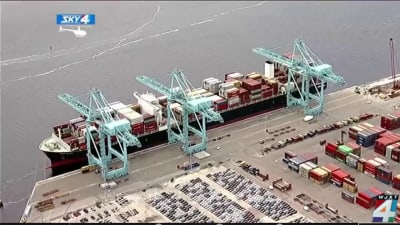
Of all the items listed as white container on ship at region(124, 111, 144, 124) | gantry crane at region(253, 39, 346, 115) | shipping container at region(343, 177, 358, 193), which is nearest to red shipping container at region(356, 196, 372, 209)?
shipping container at region(343, 177, 358, 193)

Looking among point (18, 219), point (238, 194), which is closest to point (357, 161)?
point (238, 194)

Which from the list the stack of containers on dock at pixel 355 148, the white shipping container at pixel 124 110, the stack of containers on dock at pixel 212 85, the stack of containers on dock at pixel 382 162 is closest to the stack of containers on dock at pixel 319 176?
the stack of containers on dock at pixel 355 148

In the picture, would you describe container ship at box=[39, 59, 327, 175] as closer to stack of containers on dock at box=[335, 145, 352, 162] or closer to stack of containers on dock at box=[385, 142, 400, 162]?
stack of containers on dock at box=[335, 145, 352, 162]

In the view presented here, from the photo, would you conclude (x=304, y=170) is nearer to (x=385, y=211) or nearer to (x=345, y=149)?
(x=345, y=149)

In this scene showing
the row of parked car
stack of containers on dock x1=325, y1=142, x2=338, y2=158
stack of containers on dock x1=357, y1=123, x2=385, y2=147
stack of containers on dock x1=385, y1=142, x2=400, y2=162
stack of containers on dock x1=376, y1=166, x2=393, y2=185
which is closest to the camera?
stack of containers on dock x1=376, y1=166, x2=393, y2=185

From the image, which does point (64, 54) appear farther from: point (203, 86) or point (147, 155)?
point (147, 155)

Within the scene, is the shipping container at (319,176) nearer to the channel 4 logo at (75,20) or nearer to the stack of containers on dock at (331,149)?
the stack of containers on dock at (331,149)

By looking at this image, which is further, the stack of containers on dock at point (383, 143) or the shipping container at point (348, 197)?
the stack of containers on dock at point (383, 143)
